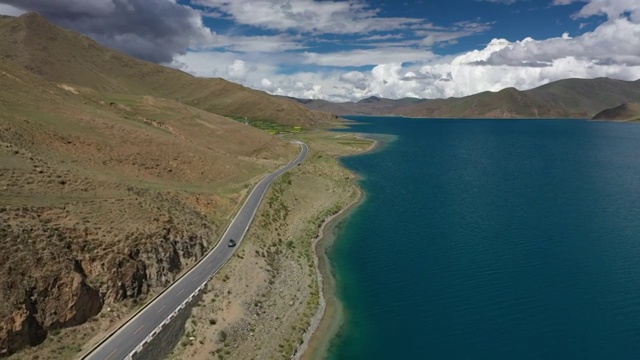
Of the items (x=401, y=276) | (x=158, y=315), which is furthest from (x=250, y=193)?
(x=158, y=315)

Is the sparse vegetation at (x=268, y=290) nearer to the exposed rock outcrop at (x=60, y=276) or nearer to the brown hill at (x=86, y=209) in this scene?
the brown hill at (x=86, y=209)

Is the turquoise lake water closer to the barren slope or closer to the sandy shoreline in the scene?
the sandy shoreline

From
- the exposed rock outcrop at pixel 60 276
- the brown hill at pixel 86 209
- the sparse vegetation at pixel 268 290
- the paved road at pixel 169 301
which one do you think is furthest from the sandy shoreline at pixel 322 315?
the exposed rock outcrop at pixel 60 276

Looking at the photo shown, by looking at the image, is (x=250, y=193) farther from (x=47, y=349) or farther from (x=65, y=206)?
(x=47, y=349)

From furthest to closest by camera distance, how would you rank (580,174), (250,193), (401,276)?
→ (580,174) → (250,193) → (401,276)

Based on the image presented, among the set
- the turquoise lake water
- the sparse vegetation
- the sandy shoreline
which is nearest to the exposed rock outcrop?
the sparse vegetation

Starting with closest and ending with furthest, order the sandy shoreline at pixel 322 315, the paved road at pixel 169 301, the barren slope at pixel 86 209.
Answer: the paved road at pixel 169 301 → the barren slope at pixel 86 209 → the sandy shoreline at pixel 322 315
